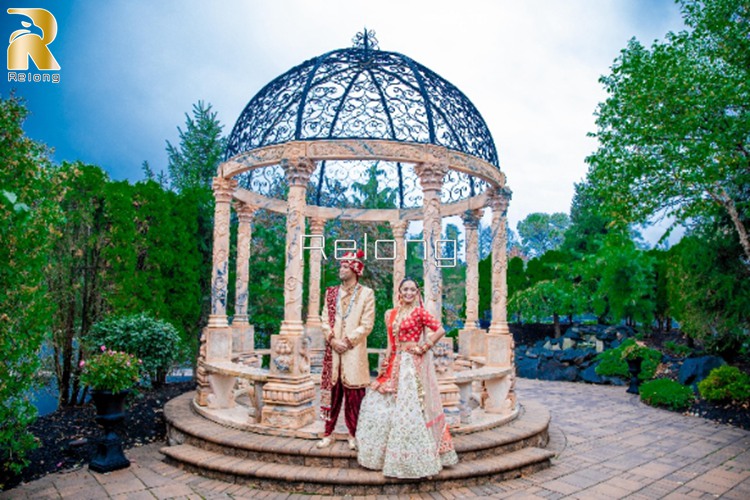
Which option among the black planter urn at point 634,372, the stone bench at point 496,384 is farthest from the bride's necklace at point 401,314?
the black planter urn at point 634,372

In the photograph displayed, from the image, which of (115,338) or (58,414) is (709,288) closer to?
(115,338)

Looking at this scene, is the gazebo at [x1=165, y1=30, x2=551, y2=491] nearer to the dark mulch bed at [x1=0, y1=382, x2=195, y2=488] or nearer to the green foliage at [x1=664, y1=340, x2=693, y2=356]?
the dark mulch bed at [x1=0, y1=382, x2=195, y2=488]

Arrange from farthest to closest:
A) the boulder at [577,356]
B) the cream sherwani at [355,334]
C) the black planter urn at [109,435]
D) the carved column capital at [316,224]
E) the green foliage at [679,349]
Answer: the boulder at [577,356] → the green foliage at [679,349] → the carved column capital at [316,224] → the black planter urn at [109,435] → the cream sherwani at [355,334]

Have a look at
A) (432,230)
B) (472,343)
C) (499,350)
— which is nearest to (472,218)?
(472,343)

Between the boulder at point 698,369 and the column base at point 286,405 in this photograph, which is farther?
the boulder at point 698,369

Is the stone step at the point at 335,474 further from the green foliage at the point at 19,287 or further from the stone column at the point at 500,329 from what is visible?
the green foliage at the point at 19,287

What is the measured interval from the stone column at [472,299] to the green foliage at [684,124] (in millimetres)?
4023

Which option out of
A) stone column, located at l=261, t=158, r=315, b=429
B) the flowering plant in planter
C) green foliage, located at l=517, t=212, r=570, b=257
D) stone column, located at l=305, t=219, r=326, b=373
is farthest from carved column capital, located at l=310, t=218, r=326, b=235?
green foliage, located at l=517, t=212, r=570, b=257

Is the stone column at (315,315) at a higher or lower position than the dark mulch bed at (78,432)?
higher

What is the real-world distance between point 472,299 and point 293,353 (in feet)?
14.7

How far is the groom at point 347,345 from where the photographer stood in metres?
5.39

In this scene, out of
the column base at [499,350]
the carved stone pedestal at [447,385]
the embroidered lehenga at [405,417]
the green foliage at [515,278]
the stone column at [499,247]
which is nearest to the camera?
the embroidered lehenga at [405,417]

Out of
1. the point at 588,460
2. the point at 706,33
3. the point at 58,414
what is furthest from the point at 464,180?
the point at 58,414

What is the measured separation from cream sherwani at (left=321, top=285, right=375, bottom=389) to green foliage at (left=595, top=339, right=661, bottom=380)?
9.67 m
